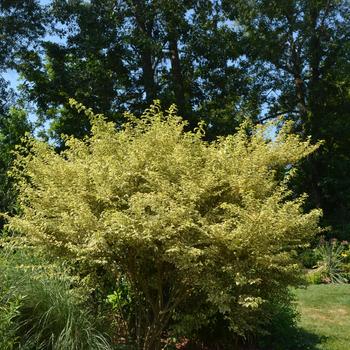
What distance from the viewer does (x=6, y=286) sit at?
419cm

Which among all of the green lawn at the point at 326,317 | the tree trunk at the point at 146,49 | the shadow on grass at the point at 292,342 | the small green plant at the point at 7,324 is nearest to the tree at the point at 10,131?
the tree trunk at the point at 146,49

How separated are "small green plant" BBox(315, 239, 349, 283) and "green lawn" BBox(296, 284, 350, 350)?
1112 mm

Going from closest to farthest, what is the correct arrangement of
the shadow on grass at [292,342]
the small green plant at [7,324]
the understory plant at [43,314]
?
1. the small green plant at [7,324]
2. the understory plant at [43,314]
3. the shadow on grass at [292,342]

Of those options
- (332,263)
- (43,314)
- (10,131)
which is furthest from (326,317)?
(10,131)

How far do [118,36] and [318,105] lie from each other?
9534 millimetres

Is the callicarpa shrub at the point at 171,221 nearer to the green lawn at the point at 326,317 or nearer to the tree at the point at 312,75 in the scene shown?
the green lawn at the point at 326,317

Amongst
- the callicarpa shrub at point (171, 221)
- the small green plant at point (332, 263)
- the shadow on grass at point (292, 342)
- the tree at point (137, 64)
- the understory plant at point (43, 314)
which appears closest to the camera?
the understory plant at point (43, 314)

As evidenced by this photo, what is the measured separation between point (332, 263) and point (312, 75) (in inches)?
491

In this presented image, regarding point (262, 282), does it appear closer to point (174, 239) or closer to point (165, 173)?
point (174, 239)

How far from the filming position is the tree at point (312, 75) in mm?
20266

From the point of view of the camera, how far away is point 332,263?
12.4m

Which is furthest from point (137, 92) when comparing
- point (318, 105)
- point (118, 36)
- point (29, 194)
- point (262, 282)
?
point (262, 282)

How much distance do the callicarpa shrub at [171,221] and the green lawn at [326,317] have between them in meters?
1.68

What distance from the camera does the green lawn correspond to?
6.54 metres
